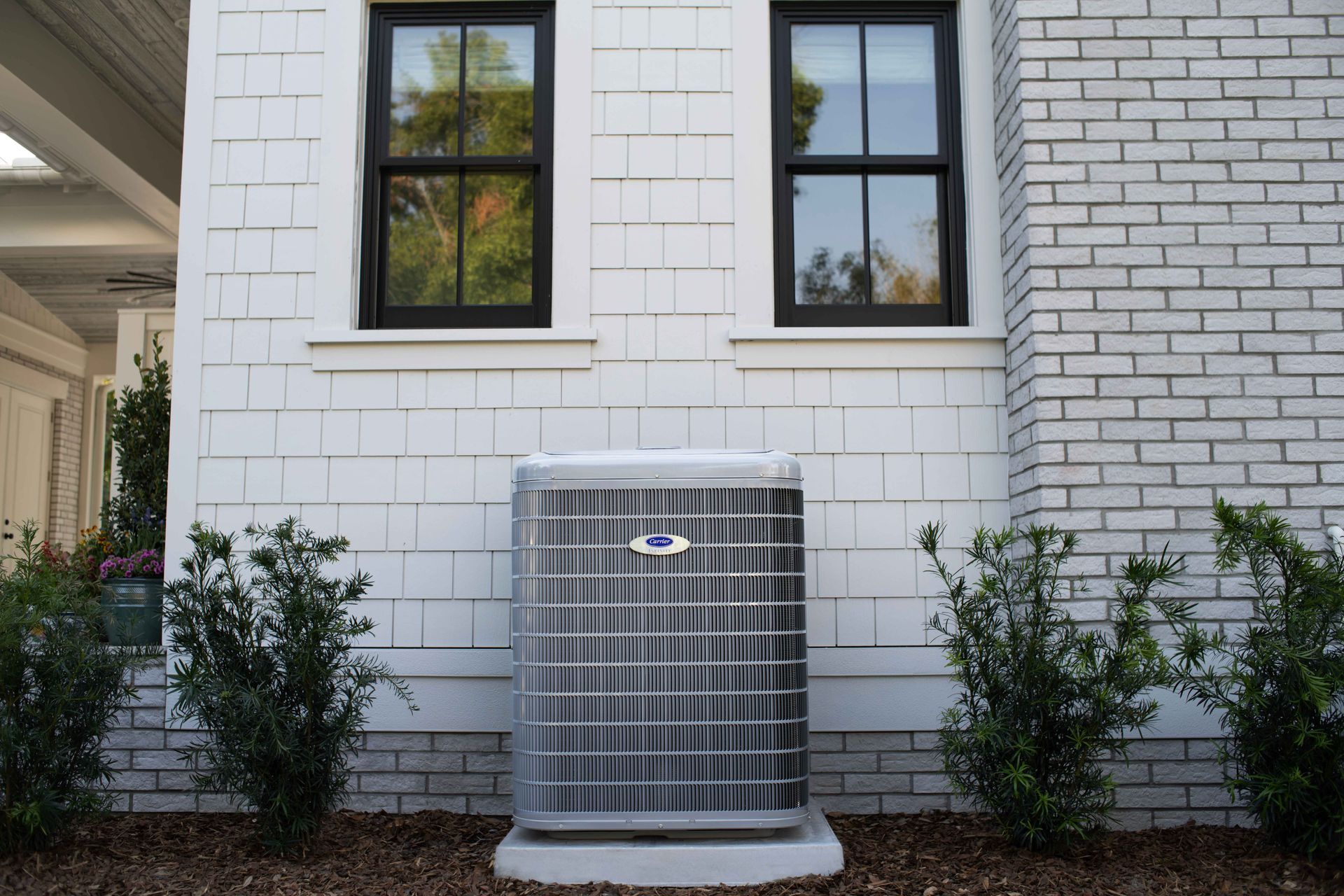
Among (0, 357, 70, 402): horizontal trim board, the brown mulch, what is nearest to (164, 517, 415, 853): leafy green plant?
the brown mulch

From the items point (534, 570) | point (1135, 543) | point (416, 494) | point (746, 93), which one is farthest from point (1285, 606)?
point (416, 494)

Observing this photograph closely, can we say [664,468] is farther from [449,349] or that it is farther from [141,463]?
[141,463]

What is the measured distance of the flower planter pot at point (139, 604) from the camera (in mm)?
3459

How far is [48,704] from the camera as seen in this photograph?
267cm

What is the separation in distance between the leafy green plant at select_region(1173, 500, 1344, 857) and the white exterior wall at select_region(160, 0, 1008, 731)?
2.88ft

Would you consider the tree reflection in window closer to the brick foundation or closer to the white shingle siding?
the white shingle siding

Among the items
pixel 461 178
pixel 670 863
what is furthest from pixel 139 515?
pixel 670 863

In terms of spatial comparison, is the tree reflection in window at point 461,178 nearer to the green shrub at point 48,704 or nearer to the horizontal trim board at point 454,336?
the horizontal trim board at point 454,336

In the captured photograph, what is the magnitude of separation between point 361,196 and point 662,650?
6.61 ft

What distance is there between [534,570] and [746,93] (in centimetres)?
189

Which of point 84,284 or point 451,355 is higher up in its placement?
point 84,284

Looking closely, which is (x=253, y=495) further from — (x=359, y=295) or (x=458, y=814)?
(x=458, y=814)

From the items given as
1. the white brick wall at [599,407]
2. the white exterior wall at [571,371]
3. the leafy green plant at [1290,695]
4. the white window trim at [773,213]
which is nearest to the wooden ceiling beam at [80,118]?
the white exterior wall at [571,371]

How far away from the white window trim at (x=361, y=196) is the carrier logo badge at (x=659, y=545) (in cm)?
96
